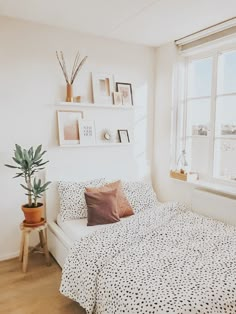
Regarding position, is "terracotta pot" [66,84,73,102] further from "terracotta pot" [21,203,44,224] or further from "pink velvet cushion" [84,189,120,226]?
"terracotta pot" [21,203,44,224]

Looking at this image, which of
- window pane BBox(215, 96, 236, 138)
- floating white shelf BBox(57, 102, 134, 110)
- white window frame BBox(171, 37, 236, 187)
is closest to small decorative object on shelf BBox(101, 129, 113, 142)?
floating white shelf BBox(57, 102, 134, 110)

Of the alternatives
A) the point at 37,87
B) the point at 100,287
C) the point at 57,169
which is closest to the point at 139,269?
the point at 100,287

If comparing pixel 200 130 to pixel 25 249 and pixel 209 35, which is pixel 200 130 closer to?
pixel 209 35

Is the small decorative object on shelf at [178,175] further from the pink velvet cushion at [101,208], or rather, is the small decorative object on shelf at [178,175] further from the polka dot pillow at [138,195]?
the pink velvet cushion at [101,208]

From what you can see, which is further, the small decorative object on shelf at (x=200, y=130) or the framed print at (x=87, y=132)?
the small decorative object on shelf at (x=200, y=130)

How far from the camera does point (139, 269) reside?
177 centimetres

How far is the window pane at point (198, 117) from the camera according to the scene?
319 centimetres

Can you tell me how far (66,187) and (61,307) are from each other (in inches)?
44.4

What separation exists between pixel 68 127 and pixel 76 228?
3.54 ft

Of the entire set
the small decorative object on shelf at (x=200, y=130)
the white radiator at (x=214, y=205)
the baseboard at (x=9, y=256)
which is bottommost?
the baseboard at (x=9, y=256)

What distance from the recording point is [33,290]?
2324 mm

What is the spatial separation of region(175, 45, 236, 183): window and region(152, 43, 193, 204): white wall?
0.14 meters

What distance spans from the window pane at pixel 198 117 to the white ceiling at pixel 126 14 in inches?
30.7

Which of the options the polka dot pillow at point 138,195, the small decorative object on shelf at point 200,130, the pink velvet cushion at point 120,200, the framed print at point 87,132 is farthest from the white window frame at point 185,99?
the framed print at point 87,132
